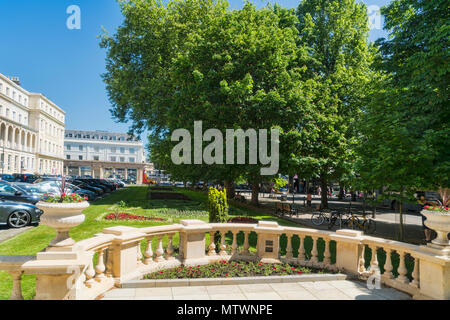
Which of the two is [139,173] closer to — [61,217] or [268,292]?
[268,292]

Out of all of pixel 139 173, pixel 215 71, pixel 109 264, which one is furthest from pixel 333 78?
pixel 139 173

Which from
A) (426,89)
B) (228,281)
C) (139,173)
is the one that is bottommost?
(228,281)

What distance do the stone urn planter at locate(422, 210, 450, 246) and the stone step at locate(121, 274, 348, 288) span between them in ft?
7.36

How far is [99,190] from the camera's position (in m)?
32.1

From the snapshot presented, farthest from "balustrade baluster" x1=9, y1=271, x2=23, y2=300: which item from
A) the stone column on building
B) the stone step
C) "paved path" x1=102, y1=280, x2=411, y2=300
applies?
the stone column on building

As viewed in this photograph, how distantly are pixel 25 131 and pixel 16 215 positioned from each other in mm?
65969

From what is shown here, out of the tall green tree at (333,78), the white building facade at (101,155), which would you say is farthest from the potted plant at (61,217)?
the white building facade at (101,155)

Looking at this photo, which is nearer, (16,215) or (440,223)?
→ (440,223)

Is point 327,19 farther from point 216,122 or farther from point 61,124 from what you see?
point 61,124

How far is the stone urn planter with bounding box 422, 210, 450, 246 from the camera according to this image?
5.37 meters

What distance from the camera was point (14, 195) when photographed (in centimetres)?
1573

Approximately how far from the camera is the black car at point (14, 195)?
614 inches

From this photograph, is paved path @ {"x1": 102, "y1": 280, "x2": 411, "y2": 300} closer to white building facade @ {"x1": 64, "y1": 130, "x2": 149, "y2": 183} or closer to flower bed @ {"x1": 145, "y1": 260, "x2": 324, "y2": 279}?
flower bed @ {"x1": 145, "y1": 260, "x2": 324, "y2": 279}

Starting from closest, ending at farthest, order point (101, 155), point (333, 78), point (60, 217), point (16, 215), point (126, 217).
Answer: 1. point (60, 217)
2. point (16, 215)
3. point (126, 217)
4. point (333, 78)
5. point (101, 155)
